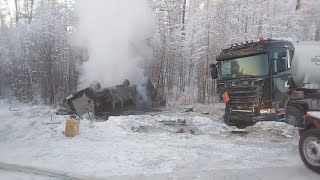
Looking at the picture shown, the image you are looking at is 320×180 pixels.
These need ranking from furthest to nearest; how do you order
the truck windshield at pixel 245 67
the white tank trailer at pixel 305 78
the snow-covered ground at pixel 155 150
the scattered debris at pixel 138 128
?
the truck windshield at pixel 245 67 < the white tank trailer at pixel 305 78 < the scattered debris at pixel 138 128 < the snow-covered ground at pixel 155 150

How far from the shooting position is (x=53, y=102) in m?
19.9

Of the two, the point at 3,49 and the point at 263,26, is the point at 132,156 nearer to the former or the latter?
the point at 3,49

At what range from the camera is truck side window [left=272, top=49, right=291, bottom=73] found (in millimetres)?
11140

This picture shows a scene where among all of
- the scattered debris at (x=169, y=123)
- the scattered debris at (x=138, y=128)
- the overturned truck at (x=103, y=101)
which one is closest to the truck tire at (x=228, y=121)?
the scattered debris at (x=169, y=123)

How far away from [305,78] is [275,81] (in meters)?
1.08

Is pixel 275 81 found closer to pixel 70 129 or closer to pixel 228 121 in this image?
pixel 228 121

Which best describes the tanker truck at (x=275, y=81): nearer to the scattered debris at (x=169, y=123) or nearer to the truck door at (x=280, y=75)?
the truck door at (x=280, y=75)

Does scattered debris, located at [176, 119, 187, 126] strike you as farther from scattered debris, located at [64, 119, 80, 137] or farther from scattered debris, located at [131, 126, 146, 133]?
scattered debris, located at [64, 119, 80, 137]

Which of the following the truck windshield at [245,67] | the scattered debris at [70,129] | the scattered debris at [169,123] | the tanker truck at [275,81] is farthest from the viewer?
the scattered debris at [169,123]

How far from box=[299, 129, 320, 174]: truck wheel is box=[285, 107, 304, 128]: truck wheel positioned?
4331 millimetres

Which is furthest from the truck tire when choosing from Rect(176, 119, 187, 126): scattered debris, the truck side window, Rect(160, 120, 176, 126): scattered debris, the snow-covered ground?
the truck side window

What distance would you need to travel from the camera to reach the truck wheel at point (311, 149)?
21.2 ft

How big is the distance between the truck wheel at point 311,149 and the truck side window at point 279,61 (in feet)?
15.1

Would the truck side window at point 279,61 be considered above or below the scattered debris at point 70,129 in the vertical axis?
above
